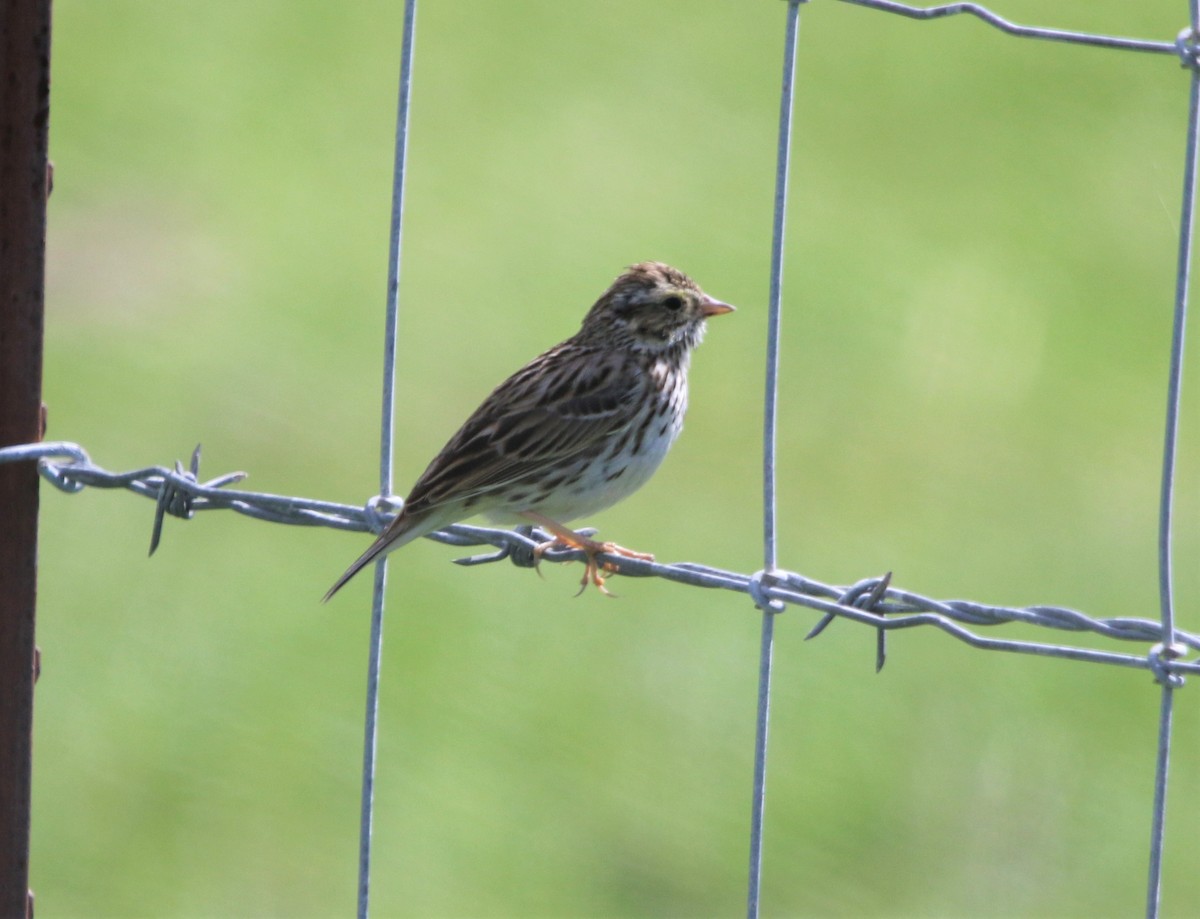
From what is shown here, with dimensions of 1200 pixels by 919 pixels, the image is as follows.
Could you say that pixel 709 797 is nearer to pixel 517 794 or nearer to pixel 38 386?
pixel 517 794

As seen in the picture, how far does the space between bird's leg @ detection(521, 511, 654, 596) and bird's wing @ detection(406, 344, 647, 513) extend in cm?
18

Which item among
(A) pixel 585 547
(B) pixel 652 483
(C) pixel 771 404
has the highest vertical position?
(C) pixel 771 404

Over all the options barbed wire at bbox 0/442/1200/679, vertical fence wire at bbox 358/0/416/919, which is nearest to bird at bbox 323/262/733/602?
barbed wire at bbox 0/442/1200/679

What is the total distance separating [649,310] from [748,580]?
2.33 metres

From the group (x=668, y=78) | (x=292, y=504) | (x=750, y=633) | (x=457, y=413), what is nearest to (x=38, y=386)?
(x=292, y=504)

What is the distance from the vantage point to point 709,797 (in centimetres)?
924

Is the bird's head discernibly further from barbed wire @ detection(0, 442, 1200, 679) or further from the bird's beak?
barbed wire @ detection(0, 442, 1200, 679)

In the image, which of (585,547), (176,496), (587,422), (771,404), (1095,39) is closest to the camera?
(1095,39)

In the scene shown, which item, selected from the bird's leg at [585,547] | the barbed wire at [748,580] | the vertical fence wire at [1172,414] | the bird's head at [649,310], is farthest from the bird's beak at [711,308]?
the vertical fence wire at [1172,414]

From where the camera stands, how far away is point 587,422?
612 cm

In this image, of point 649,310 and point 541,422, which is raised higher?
point 649,310

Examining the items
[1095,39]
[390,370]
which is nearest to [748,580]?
[390,370]

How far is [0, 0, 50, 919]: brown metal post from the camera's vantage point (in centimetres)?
446

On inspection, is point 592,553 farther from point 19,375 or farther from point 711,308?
point 19,375
